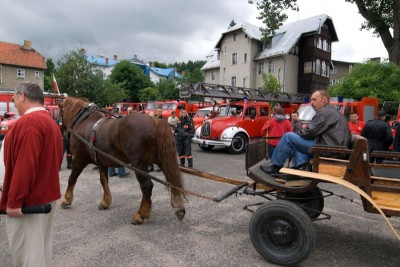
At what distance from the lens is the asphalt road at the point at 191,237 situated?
3621 millimetres

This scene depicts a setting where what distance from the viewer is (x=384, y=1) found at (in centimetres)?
1606

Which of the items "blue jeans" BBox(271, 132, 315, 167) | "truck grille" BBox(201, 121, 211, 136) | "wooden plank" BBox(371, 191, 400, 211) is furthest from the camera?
"truck grille" BBox(201, 121, 211, 136)

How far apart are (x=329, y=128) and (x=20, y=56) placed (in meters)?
48.8

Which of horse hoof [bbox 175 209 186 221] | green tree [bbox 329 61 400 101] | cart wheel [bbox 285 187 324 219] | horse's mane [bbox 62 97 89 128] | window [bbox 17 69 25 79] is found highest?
window [bbox 17 69 25 79]

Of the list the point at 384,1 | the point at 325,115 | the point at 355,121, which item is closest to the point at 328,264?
the point at 325,115

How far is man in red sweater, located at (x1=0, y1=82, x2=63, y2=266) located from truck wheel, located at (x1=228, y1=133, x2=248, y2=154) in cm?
1015

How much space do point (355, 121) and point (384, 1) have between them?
11.4 m

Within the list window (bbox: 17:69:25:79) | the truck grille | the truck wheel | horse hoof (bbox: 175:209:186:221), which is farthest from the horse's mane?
window (bbox: 17:69:25:79)

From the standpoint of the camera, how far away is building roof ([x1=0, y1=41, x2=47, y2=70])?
135ft

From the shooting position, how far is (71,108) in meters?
5.72

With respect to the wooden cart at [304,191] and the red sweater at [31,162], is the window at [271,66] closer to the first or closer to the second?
the wooden cart at [304,191]

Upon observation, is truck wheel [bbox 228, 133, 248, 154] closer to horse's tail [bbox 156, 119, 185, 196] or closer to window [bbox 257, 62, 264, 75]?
horse's tail [bbox 156, 119, 185, 196]

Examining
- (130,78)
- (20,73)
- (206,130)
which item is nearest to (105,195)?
(206,130)

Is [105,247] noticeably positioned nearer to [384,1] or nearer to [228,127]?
[228,127]
